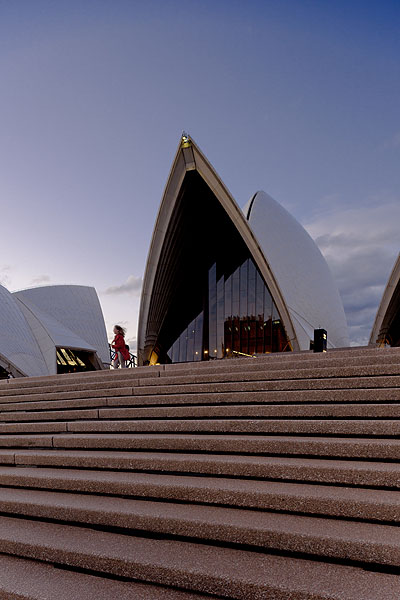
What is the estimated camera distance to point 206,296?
65.7 ft

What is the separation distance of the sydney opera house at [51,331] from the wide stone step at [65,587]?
→ 22730 millimetres

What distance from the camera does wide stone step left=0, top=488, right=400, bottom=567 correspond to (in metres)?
1.90

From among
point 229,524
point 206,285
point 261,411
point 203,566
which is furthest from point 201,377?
point 206,285

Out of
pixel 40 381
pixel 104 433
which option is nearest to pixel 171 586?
pixel 104 433

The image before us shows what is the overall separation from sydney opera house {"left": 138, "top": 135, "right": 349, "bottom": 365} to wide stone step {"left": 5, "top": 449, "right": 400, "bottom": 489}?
43.9 ft

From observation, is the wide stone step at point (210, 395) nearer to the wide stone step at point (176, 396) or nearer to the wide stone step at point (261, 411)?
the wide stone step at point (176, 396)

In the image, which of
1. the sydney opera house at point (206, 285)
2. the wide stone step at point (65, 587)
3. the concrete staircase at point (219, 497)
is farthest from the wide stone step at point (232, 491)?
the sydney opera house at point (206, 285)

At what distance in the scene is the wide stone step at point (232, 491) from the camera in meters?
2.16

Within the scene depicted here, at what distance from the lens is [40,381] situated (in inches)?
261

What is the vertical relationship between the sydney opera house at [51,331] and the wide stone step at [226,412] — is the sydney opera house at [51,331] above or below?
above

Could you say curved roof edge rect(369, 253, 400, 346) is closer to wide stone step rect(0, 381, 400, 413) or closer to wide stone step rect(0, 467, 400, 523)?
wide stone step rect(0, 381, 400, 413)

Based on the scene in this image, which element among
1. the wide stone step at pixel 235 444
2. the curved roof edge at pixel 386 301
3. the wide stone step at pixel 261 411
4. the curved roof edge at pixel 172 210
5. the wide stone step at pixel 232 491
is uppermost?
the curved roof edge at pixel 172 210

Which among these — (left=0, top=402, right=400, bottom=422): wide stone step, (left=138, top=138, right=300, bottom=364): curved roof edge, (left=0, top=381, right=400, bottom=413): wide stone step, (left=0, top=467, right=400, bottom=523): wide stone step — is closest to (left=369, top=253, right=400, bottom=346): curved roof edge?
(left=138, top=138, right=300, bottom=364): curved roof edge

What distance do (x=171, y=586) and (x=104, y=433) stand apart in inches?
90.2
